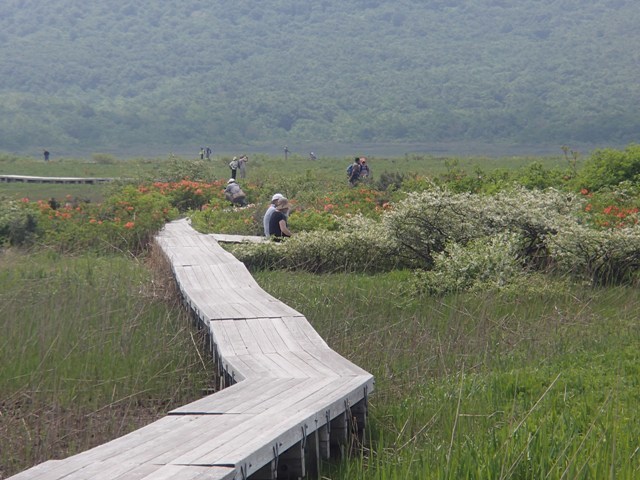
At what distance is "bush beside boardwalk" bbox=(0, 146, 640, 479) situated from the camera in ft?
20.6

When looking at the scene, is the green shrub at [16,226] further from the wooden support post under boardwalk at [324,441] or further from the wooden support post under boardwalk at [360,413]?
the wooden support post under boardwalk at [324,441]

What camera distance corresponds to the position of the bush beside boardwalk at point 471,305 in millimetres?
6266

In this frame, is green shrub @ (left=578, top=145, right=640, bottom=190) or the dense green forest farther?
the dense green forest

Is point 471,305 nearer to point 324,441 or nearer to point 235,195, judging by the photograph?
point 324,441

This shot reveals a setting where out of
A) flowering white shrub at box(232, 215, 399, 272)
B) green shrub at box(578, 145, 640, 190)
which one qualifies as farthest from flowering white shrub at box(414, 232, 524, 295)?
green shrub at box(578, 145, 640, 190)

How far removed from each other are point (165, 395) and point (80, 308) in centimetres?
243

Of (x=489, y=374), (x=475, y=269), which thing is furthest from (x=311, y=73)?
(x=489, y=374)

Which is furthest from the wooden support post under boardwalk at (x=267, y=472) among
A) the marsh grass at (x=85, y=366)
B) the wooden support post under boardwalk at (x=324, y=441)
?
the marsh grass at (x=85, y=366)

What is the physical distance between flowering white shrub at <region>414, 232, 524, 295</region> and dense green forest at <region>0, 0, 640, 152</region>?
364 ft

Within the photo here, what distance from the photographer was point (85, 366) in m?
8.58

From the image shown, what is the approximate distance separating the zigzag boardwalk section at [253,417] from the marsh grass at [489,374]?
0.34m

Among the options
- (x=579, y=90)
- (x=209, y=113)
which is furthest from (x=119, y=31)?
(x=579, y=90)

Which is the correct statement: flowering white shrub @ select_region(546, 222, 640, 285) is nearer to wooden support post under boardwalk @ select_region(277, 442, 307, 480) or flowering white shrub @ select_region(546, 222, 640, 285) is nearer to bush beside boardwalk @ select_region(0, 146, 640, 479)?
bush beside boardwalk @ select_region(0, 146, 640, 479)

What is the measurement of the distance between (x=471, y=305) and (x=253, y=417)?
5.80 meters
